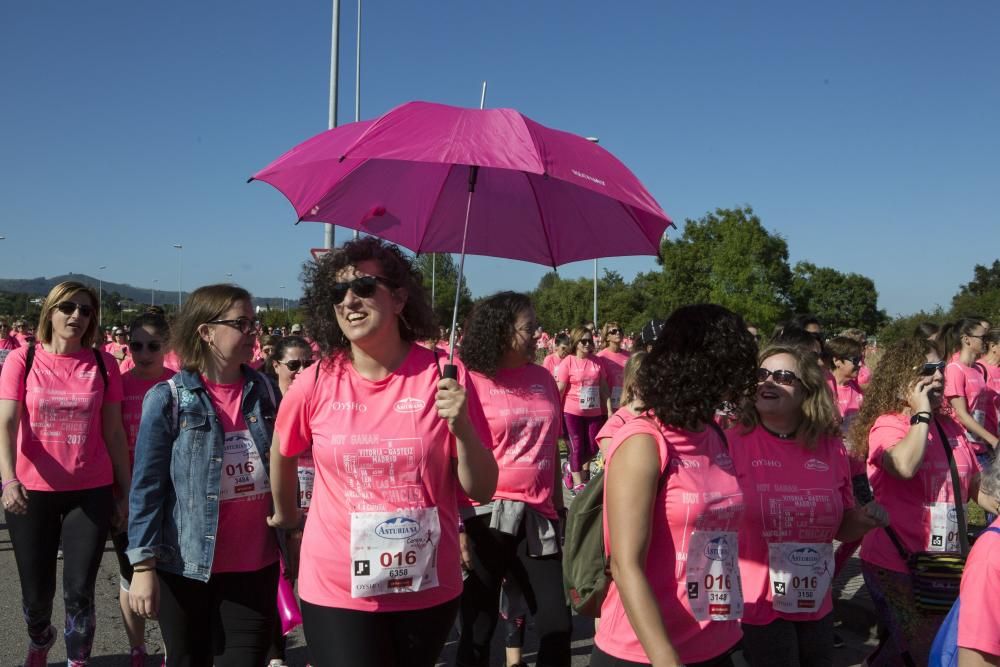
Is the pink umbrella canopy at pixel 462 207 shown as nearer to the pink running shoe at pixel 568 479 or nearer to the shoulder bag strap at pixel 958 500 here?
the shoulder bag strap at pixel 958 500

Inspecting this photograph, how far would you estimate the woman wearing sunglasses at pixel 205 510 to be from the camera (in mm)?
3338

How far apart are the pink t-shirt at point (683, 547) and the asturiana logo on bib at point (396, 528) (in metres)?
0.61

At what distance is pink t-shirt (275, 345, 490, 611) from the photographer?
8.86ft

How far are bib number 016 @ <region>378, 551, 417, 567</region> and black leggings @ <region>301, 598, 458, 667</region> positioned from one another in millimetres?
176

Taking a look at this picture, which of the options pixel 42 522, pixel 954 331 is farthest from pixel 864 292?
pixel 42 522

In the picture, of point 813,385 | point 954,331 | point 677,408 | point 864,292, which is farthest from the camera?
point 864,292

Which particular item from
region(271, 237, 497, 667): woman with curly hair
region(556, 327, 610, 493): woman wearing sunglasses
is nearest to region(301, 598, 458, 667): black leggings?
region(271, 237, 497, 667): woman with curly hair

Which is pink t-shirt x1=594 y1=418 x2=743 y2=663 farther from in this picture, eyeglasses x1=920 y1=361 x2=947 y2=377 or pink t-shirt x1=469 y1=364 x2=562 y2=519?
eyeglasses x1=920 y1=361 x2=947 y2=377

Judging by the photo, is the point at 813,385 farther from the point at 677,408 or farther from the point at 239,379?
the point at 239,379

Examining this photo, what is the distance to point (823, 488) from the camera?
3549 millimetres

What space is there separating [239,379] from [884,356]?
3213 millimetres

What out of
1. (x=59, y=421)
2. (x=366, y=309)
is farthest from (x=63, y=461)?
(x=366, y=309)

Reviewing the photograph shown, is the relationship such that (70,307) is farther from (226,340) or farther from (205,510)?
(205,510)

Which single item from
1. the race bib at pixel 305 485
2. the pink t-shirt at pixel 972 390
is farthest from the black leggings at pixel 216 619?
the pink t-shirt at pixel 972 390
